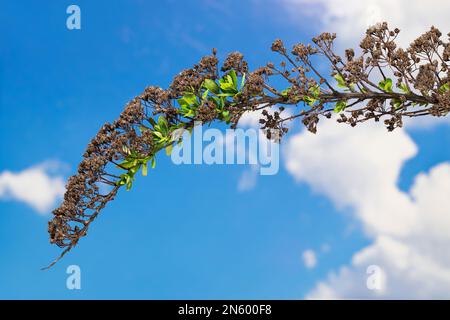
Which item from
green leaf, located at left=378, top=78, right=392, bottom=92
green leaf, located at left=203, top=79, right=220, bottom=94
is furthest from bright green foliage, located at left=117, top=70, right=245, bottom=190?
green leaf, located at left=378, top=78, right=392, bottom=92

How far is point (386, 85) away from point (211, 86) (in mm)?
2248

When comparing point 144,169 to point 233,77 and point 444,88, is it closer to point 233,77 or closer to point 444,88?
point 233,77

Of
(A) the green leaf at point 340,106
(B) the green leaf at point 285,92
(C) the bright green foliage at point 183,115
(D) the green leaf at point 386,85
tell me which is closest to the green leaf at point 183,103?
(C) the bright green foliage at point 183,115

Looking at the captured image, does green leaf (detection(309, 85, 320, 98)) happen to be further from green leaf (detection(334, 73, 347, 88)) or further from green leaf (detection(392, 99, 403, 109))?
green leaf (detection(392, 99, 403, 109))

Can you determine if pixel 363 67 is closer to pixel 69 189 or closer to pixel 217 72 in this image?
pixel 217 72

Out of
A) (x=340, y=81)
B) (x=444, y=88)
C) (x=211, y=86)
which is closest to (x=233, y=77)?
(x=211, y=86)

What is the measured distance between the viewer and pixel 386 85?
26.9 feet

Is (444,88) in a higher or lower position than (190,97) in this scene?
lower

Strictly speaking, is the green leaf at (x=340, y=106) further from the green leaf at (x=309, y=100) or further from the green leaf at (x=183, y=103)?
the green leaf at (x=183, y=103)

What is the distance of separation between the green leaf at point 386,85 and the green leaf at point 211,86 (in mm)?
2101

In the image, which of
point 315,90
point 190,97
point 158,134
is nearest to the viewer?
point 315,90

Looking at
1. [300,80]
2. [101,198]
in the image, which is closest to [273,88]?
[300,80]

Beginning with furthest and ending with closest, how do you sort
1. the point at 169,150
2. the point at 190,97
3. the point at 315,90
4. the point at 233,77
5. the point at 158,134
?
the point at 169,150 → the point at 158,134 → the point at 190,97 → the point at 233,77 → the point at 315,90

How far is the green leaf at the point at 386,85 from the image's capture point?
26.8 ft
